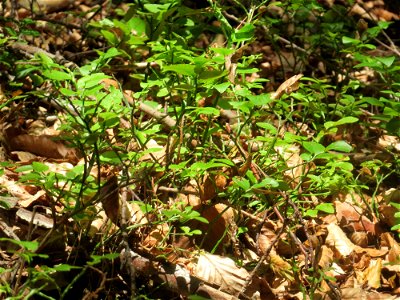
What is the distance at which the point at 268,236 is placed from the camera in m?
2.39

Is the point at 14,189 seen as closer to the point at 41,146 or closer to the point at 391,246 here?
the point at 41,146

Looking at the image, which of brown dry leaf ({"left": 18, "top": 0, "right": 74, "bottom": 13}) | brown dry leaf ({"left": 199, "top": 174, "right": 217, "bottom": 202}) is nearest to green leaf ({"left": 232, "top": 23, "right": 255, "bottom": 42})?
brown dry leaf ({"left": 199, "top": 174, "right": 217, "bottom": 202})

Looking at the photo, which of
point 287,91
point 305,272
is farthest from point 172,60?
point 305,272

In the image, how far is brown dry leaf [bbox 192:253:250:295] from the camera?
1.97m

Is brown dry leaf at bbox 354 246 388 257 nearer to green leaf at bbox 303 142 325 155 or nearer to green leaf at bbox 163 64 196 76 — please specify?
green leaf at bbox 303 142 325 155

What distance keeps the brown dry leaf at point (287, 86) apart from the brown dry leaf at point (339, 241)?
2.06ft

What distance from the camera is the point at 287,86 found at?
246 cm

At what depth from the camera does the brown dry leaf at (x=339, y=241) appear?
2.48 metres

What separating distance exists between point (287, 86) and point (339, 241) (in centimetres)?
70

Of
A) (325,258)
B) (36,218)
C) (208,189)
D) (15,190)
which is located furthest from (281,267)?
(15,190)

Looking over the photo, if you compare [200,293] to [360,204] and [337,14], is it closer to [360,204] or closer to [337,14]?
[360,204]

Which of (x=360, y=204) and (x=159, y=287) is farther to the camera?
(x=360, y=204)

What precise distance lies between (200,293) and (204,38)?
247 cm

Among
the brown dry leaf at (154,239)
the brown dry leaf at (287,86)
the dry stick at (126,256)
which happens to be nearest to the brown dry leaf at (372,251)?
the brown dry leaf at (287,86)
